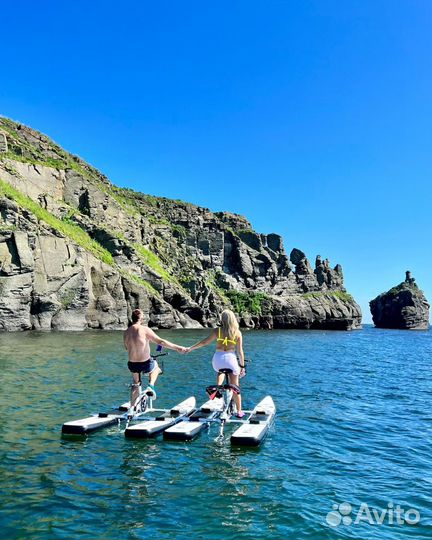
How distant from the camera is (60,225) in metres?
85.5

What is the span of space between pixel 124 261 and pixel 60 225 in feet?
51.2

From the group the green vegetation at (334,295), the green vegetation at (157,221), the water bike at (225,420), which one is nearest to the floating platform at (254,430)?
the water bike at (225,420)

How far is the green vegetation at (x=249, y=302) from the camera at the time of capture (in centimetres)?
12631

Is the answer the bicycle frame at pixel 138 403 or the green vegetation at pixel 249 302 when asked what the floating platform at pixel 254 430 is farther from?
the green vegetation at pixel 249 302

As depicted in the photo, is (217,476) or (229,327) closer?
(217,476)

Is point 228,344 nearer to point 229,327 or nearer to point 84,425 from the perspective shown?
point 229,327

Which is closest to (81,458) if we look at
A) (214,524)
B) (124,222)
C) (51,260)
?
(214,524)

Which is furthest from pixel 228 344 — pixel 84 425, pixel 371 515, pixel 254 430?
pixel 371 515

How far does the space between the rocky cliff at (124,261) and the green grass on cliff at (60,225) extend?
0.34 meters

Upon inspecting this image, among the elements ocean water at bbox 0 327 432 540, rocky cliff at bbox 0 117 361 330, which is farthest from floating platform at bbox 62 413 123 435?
rocky cliff at bbox 0 117 361 330

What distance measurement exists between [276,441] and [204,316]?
91517 mm

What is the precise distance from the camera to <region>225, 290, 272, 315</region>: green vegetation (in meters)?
126

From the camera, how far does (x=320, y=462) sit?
12.6 metres

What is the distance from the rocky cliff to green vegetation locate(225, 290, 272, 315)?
0.31m
